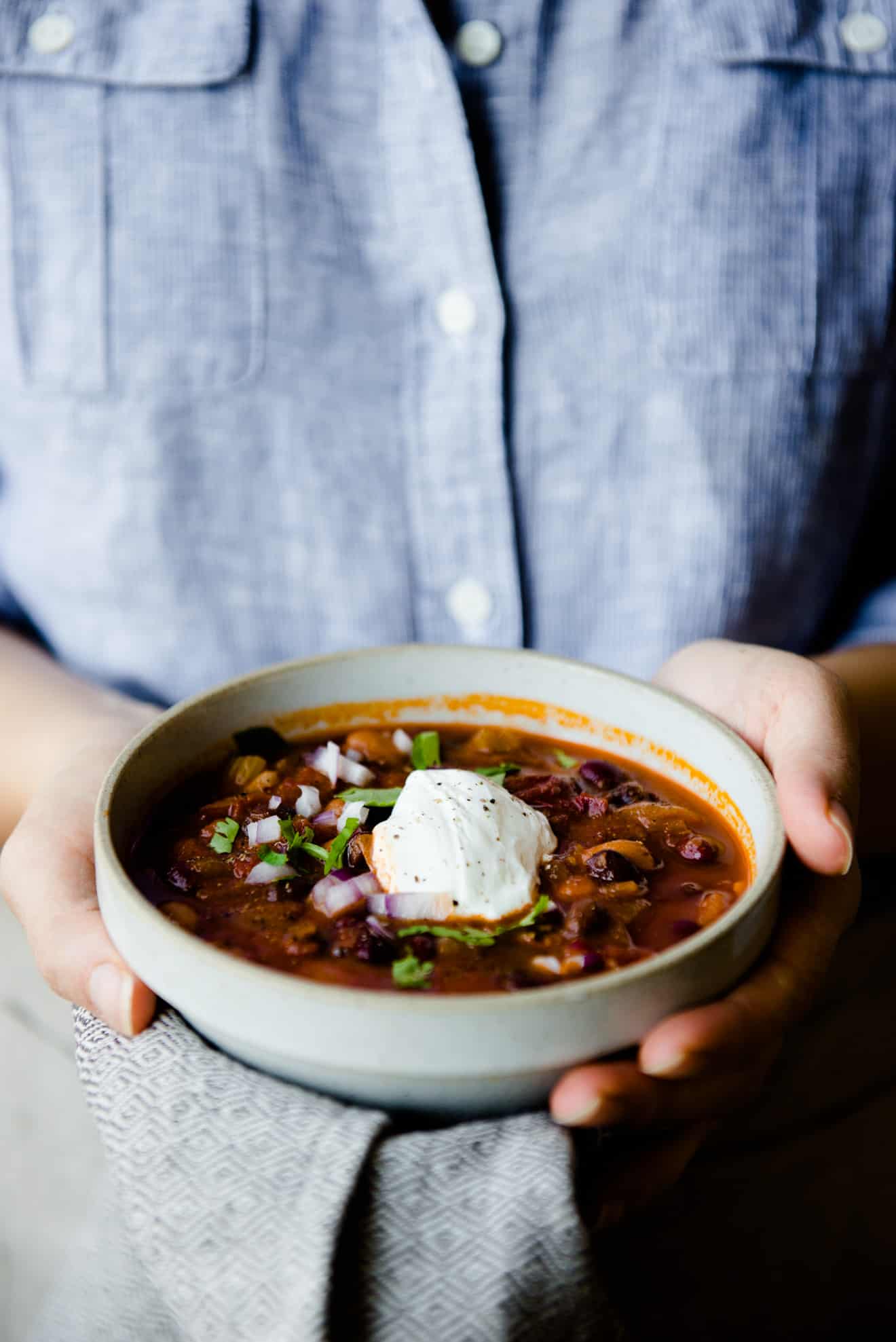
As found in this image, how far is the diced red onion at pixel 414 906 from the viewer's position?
157 centimetres

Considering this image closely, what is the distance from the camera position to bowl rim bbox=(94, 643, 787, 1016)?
3.96 ft

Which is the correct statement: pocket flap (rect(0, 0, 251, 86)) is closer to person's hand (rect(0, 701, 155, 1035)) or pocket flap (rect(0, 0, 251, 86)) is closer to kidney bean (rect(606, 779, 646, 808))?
person's hand (rect(0, 701, 155, 1035))

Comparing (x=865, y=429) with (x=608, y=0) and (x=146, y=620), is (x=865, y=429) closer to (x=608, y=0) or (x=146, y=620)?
(x=608, y=0)

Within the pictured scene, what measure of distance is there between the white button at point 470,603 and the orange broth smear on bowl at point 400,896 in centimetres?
46

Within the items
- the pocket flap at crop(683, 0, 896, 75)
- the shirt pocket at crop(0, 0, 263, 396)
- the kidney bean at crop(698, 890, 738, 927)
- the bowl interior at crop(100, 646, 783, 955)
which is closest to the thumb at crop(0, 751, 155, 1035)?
the bowl interior at crop(100, 646, 783, 955)

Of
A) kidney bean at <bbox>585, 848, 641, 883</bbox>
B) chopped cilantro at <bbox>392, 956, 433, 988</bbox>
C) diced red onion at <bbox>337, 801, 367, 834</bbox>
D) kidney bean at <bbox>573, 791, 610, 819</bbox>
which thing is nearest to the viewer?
chopped cilantro at <bbox>392, 956, 433, 988</bbox>

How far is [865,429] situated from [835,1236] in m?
1.73

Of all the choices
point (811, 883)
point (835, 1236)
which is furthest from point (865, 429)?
point (835, 1236)

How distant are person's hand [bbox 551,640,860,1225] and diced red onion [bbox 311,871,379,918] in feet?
1.32

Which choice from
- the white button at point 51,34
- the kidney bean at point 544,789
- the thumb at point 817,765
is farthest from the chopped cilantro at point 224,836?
the white button at point 51,34

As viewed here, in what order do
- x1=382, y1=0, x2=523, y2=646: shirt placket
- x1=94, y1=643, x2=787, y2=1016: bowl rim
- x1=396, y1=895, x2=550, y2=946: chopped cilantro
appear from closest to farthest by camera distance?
1. x1=94, y1=643, x2=787, y2=1016: bowl rim
2. x1=396, y1=895, x2=550, y2=946: chopped cilantro
3. x1=382, y1=0, x2=523, y2=646: shirt placket

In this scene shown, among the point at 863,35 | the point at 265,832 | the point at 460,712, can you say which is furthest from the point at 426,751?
the point at 863,35

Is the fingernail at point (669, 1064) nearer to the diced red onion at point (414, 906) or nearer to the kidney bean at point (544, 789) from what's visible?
the diced red onion at point (414, 906)

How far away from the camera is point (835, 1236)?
2352 mm
